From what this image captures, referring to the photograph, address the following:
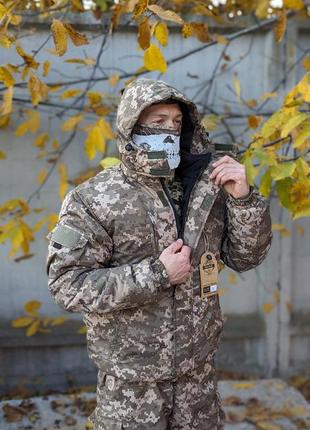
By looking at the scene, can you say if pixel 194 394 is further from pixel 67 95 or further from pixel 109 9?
pixel 109 9

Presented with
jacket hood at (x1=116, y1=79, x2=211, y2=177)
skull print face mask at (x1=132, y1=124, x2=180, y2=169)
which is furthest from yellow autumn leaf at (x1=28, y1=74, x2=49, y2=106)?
skull print face mask at (x1=132, y1=124, x2=180, y2=169)

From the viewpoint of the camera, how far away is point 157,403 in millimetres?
2156

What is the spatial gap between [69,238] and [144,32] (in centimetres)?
93

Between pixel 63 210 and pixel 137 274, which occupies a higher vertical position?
pixel 63 210

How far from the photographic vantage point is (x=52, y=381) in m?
4.21

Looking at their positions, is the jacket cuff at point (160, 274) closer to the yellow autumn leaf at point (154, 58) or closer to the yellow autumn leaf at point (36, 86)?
the yellow autumn leaf at point (154, 58)

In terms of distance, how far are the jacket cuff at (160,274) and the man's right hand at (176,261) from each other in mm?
10

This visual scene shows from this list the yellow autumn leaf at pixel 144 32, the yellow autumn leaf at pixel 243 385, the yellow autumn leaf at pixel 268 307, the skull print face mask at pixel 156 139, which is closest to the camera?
the skull print face mask at pixel 156 139

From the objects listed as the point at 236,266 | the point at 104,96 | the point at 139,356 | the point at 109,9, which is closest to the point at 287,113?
the point at 236,266

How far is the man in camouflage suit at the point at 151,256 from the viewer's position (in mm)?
2027

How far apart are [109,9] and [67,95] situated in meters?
0.98

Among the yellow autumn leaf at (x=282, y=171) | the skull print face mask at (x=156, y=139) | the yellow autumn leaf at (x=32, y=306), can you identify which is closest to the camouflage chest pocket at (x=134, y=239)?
the skull print face mask at (x=156, y=139)

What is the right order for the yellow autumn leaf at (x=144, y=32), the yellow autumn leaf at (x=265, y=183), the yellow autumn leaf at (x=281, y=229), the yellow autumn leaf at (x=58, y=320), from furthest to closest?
the yellow autumn leaf at (x=58, y=320)
the yellow autumn leaf at (x=281, y=229)
the yellow autumn leaf at (x=144, y=32)
the yellow autumn leaf at (x=265, y=183)

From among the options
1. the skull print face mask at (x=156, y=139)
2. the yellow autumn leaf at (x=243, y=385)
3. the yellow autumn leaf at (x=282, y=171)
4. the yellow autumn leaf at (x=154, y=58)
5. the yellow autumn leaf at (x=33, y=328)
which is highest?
the yellow autumn leaf at (x=154, y=58)
